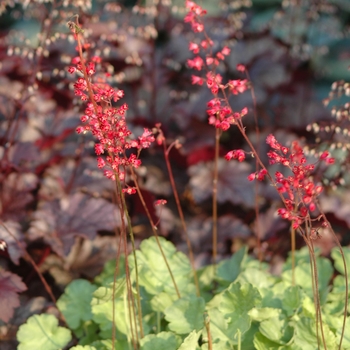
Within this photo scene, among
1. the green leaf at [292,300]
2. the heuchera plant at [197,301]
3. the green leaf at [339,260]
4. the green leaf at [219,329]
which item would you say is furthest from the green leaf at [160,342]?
the green leaf at [339,260]

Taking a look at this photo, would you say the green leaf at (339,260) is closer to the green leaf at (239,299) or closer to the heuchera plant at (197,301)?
the heuchera plant at (197,301)

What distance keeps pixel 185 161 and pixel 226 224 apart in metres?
0.35

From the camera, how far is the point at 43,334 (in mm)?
1419

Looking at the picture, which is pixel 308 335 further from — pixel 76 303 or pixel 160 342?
pixel 76 303

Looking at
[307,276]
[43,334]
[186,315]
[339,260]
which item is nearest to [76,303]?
A: [43,334]

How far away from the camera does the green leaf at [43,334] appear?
1.40m

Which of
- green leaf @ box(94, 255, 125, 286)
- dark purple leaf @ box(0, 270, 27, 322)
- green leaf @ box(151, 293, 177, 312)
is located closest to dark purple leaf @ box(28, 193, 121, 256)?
green leaf @ box(94, 255, 125, 286)

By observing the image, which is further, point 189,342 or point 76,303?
point 76,303

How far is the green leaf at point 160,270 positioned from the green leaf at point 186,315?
0.14m

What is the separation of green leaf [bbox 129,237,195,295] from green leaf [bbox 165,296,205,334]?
0.47 feet

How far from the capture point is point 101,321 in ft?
4.77

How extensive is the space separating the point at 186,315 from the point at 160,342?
132 millimetres

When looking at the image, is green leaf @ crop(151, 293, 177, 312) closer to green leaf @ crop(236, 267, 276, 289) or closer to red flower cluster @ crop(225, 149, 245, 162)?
green leaf @ crop(236, 267, 276, 289)

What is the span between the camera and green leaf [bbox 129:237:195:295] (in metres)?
1.53
